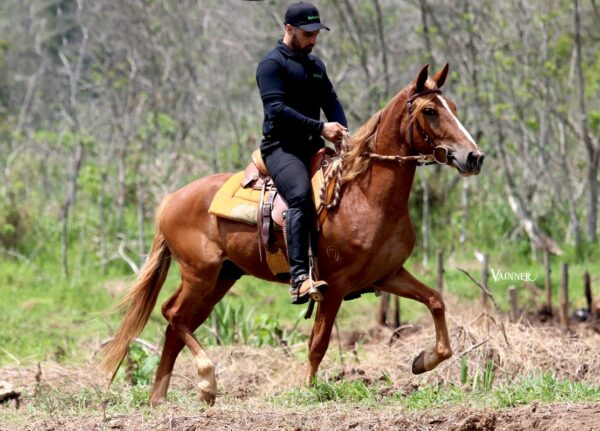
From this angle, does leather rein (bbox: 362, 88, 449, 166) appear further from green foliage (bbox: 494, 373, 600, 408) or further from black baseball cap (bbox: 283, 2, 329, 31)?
green foliage (bbox: 494, 373, 600, 408)

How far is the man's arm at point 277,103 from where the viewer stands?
24.0 feet

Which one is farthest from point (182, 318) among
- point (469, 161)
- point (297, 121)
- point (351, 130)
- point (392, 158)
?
point (351, 130)

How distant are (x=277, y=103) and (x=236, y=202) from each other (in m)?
0.90

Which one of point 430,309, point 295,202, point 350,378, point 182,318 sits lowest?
point 350,378

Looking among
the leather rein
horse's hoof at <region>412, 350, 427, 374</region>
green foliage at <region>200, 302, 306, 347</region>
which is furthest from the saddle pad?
green foliage at <region>200, 302, 306, 347</region>

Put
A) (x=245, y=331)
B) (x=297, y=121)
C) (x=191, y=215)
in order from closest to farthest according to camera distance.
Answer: (x=297, y=121) → (x=191, y=215) → (x=245, y=331)

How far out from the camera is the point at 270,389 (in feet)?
29.2

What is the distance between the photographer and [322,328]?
733 centimetres

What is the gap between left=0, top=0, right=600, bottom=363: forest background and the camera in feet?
49.4

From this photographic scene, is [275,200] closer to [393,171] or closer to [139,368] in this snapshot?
[393,171]

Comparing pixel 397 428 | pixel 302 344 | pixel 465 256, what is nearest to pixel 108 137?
pixel 465 256

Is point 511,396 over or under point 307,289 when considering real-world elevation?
under

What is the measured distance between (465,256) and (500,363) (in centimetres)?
774

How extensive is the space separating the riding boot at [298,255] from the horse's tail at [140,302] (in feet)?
5.38
